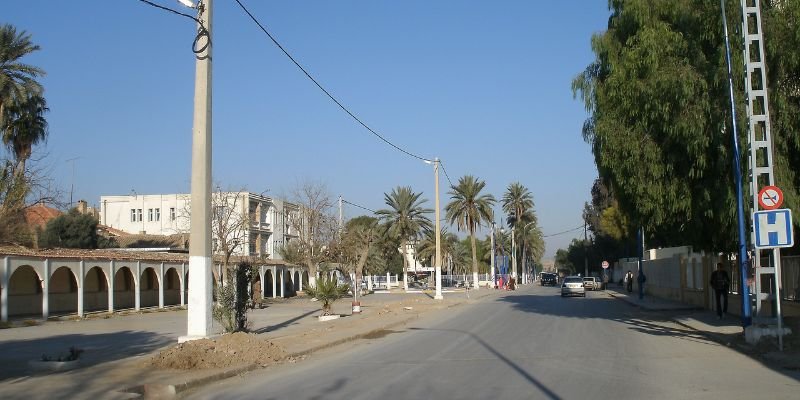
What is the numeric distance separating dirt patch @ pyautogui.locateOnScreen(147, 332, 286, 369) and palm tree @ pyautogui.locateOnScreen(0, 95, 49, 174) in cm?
3159

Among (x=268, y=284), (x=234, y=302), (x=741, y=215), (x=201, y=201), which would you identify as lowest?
(x=268, y=284)

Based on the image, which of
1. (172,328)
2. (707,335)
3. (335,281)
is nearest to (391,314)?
(335,281)

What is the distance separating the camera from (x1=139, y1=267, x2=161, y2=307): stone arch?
45.9 metres

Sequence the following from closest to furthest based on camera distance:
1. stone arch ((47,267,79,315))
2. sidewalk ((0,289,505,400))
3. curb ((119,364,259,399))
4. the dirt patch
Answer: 1. curb ((119,364,259,399))
2. sidewalk ((0,289,505,400))
3. the dirt patch
4. stone arch ((47,267,79,315))

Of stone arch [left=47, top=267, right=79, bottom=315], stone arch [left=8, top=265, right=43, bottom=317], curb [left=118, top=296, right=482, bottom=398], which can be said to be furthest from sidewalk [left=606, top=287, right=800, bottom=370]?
stone arch [left=47, top=267, right=79, bottom=315]

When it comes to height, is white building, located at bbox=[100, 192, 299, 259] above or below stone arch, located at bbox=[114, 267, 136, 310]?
above

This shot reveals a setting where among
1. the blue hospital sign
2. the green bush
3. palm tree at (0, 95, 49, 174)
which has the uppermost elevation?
palm tree at (0, 95, 49, 174)

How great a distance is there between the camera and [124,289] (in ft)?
147

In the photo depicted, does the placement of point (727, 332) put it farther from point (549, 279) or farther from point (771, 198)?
point (549, 279)

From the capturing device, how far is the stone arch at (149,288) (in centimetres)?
4589

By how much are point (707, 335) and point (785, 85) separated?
6.79m

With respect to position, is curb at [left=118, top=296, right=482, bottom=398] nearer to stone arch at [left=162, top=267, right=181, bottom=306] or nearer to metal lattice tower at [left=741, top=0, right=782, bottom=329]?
metal lattice tower at [left=741, top=0, right=782, bottom=329]

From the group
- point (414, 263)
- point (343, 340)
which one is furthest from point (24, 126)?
point (414, 263)

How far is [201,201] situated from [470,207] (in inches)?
2378
